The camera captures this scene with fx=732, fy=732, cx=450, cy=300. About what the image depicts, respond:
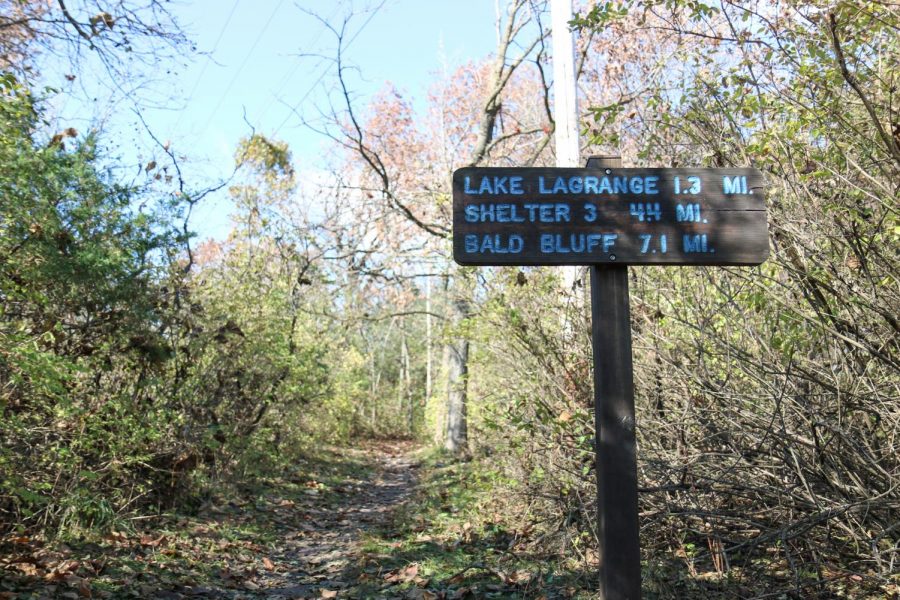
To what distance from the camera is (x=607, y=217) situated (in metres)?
3.34

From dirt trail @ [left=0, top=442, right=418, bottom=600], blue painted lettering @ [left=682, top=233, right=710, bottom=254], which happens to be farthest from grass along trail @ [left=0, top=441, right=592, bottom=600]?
blue painted lettering @ [left=682, top=233, right=710, bottom=254]

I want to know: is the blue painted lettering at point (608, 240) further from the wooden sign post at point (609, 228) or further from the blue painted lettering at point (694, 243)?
the blue painted lettering at point (694, 243)

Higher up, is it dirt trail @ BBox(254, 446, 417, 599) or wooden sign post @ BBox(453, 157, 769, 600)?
wooden sign post @ BBox(453, 157, 769, 600)

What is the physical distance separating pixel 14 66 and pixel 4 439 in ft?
11.7

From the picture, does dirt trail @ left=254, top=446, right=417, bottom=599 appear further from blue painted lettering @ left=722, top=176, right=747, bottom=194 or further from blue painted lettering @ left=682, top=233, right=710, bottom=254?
blue painted lettering @ left=722, top=176, right=747, bottom=194

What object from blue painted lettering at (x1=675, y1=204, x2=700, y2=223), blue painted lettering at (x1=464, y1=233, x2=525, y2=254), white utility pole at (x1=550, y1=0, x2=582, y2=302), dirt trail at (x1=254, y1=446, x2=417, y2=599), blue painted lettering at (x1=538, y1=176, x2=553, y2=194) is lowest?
dirt trail at (x1=254, y1=446, x2=417, y2=599)

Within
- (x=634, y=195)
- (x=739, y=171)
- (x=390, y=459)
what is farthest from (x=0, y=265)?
(x=390, y=459)

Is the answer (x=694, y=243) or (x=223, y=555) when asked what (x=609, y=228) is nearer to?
(x=694, y=243)

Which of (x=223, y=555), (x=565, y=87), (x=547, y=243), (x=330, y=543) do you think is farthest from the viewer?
(x=565, y=87)

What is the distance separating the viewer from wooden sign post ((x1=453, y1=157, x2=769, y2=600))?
3289mm

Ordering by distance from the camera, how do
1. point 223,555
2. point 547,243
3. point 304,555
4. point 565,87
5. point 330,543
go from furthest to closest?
point 565,87 < point 330,543 < point 304,555 < point 223,555 < point 547,243

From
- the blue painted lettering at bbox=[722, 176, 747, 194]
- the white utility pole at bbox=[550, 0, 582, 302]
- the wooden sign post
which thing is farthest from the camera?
the white utility pole at bbox=[550, 0, 582, 302]

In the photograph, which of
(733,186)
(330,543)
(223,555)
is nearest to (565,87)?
(733,186)

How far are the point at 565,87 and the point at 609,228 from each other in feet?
17.8
